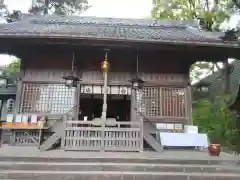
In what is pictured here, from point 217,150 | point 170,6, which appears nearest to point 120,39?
point 217,150

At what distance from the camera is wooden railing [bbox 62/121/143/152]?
623 centimetres

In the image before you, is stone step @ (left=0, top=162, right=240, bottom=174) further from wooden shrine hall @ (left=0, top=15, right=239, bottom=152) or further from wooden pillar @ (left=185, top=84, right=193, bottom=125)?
wooden pillar @ (left=185, top=84, right=193, bottom=125)

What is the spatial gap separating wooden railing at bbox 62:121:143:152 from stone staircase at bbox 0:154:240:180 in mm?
1083

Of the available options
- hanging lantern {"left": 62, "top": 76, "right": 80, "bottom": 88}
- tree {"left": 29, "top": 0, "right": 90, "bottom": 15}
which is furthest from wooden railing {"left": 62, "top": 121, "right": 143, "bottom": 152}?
tree {"left": 29, "top": 0, "right": 90, "bottom": 15}

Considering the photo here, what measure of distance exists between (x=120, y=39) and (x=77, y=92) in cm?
285

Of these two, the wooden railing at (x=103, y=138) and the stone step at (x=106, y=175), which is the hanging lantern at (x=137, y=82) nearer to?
the wooden railing at (x=103, y=138)

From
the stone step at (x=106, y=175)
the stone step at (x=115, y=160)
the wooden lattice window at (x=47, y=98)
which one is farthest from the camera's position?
the wooden lattice window at (x=47, y=98)

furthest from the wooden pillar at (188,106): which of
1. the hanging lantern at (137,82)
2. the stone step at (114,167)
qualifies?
the stone step at (114,167)

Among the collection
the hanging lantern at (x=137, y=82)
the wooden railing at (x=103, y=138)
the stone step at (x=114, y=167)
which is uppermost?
the hanging lantern at (x=137, y=82)

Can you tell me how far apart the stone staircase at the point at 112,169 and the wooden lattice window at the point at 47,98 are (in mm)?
3198

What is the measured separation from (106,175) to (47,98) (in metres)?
4.58

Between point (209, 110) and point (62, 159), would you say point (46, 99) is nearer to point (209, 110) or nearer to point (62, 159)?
point (62, 159)

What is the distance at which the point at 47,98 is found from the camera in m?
8.17

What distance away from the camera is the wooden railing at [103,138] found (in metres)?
6.23
